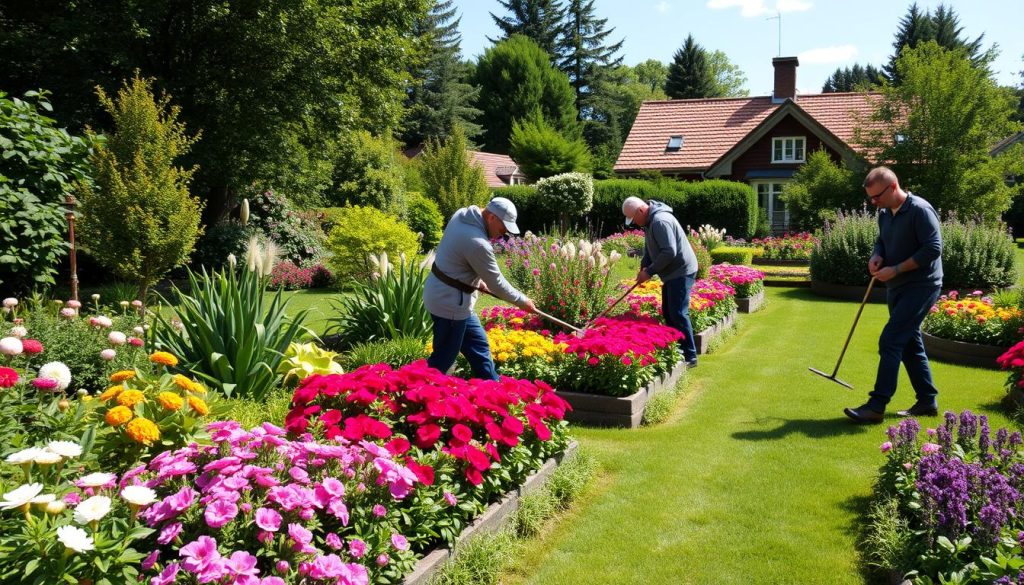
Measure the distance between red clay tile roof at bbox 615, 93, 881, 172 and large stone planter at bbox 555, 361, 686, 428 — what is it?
2896 cm

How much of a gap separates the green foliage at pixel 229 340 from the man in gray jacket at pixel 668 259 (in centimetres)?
378

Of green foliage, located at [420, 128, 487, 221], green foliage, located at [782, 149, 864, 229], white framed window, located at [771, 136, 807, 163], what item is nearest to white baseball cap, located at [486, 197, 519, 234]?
green foliage, located at [782, 149, 864, 229]

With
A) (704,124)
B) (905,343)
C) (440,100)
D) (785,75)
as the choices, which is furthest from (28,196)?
(440,100)

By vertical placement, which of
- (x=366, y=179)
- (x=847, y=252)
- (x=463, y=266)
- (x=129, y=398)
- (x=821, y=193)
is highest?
(x=366, y=179)

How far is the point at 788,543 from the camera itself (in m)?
3.85

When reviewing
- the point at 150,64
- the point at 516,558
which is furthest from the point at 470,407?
the point at 150,64

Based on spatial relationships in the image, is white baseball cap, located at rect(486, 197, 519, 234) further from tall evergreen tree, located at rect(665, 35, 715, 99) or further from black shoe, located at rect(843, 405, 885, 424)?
tall evergreen tree, located at rect(665, 35, 715, 99)

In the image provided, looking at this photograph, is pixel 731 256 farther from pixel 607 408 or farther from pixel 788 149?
pixel 788 149

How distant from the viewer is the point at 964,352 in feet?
26.1

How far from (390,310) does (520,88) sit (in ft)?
153

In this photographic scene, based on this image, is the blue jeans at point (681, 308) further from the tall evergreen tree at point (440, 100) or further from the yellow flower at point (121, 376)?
the tall evergreen tree at point (440, 100)

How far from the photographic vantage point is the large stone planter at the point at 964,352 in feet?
25.4

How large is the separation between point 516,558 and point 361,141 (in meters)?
22.7

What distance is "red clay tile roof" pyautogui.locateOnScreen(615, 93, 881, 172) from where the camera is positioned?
33.5 meters
